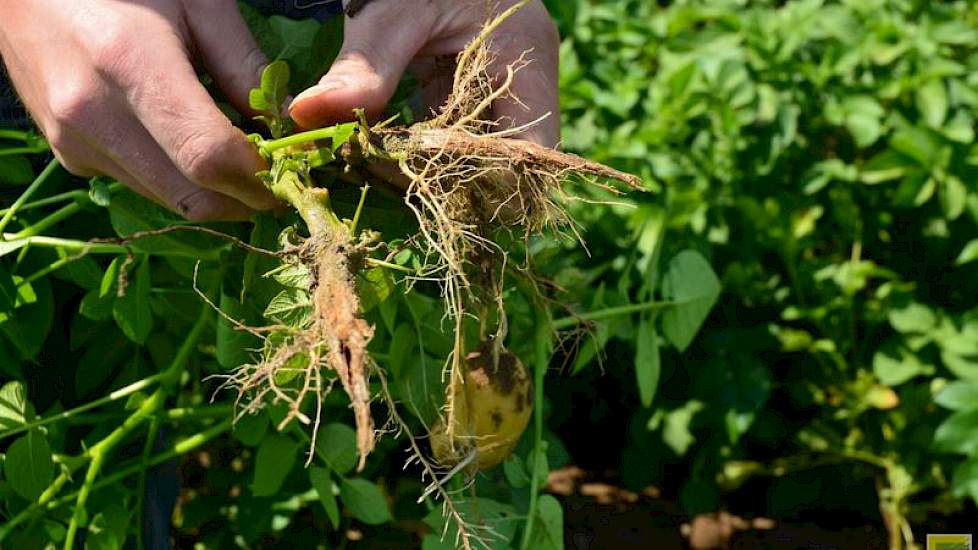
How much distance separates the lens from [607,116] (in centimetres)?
202

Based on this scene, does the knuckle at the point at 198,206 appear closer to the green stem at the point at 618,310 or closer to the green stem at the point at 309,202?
the green stem at the point at 309,202

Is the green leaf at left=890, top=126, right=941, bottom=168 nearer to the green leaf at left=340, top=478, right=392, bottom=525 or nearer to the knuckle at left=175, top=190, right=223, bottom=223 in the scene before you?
the green leaf at left=340, top=478, right=392, bottom=525

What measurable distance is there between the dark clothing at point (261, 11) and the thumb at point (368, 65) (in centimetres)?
28

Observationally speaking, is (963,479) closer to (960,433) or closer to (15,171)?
(960,433)

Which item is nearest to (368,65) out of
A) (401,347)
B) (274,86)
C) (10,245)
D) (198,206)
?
(274,86)

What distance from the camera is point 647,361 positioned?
1312 millimetres

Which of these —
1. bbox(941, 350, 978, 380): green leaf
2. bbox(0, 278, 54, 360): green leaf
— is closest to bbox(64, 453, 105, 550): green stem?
bbox(0, 278, 54, 360): green leaf

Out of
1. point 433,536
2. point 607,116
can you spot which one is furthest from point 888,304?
point 433,536

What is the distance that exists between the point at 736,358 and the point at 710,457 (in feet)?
0.76

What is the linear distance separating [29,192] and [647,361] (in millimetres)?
683

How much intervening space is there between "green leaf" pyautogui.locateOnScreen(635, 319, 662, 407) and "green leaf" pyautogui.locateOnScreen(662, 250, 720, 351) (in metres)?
0.03

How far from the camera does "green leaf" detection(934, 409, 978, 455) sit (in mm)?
1585

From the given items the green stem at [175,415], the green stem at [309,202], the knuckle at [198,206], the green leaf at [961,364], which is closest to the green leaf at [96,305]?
the green stem at [175,415]

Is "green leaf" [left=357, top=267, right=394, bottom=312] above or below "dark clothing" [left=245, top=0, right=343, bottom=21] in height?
below
